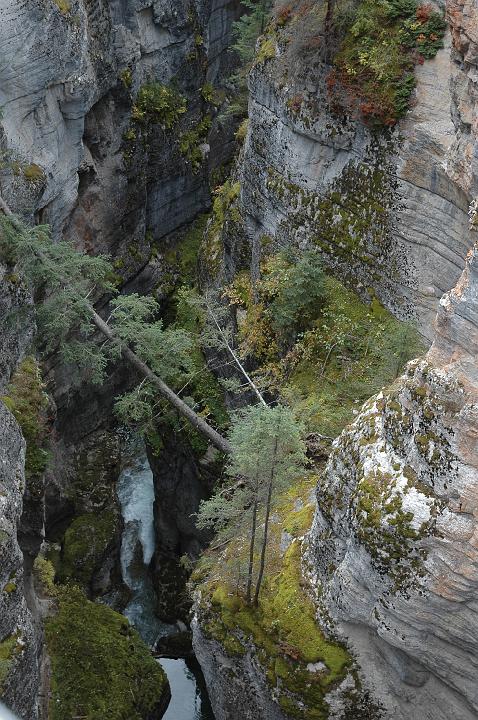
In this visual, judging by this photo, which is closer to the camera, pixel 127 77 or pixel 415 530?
pixel 415 530

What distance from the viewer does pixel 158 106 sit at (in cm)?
3183

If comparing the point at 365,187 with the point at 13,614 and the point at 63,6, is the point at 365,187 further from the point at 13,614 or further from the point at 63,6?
the point at 13,614

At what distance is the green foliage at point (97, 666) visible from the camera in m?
18.2

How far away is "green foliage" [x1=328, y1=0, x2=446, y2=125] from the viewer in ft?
65.0

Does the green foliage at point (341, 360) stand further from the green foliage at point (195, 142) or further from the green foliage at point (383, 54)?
the green foliage at point (195, 142)

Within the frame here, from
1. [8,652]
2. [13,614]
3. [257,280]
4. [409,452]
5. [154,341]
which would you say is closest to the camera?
[409,452]

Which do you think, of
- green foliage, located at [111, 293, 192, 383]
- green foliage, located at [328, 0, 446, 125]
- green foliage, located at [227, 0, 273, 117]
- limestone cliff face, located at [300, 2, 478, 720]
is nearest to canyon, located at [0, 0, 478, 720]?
limestone cliff face, located at [300, 2, 478, 720]

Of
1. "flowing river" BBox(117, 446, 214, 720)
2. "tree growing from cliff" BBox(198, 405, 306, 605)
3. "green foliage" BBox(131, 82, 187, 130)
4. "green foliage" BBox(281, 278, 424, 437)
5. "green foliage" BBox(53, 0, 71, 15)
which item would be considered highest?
"green foliage" BBox(53, 0, 71, 15)

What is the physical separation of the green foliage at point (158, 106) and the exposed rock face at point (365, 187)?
787cm

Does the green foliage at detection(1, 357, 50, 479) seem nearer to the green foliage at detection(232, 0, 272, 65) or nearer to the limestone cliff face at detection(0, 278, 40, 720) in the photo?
the limestone cliff face at detection(0, 278, 40, 720)

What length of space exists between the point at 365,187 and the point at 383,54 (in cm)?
358

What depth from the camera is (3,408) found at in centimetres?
1720

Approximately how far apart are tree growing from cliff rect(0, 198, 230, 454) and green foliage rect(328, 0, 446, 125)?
8661mm

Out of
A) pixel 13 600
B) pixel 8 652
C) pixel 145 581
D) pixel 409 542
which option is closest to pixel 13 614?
pixel 13 600
